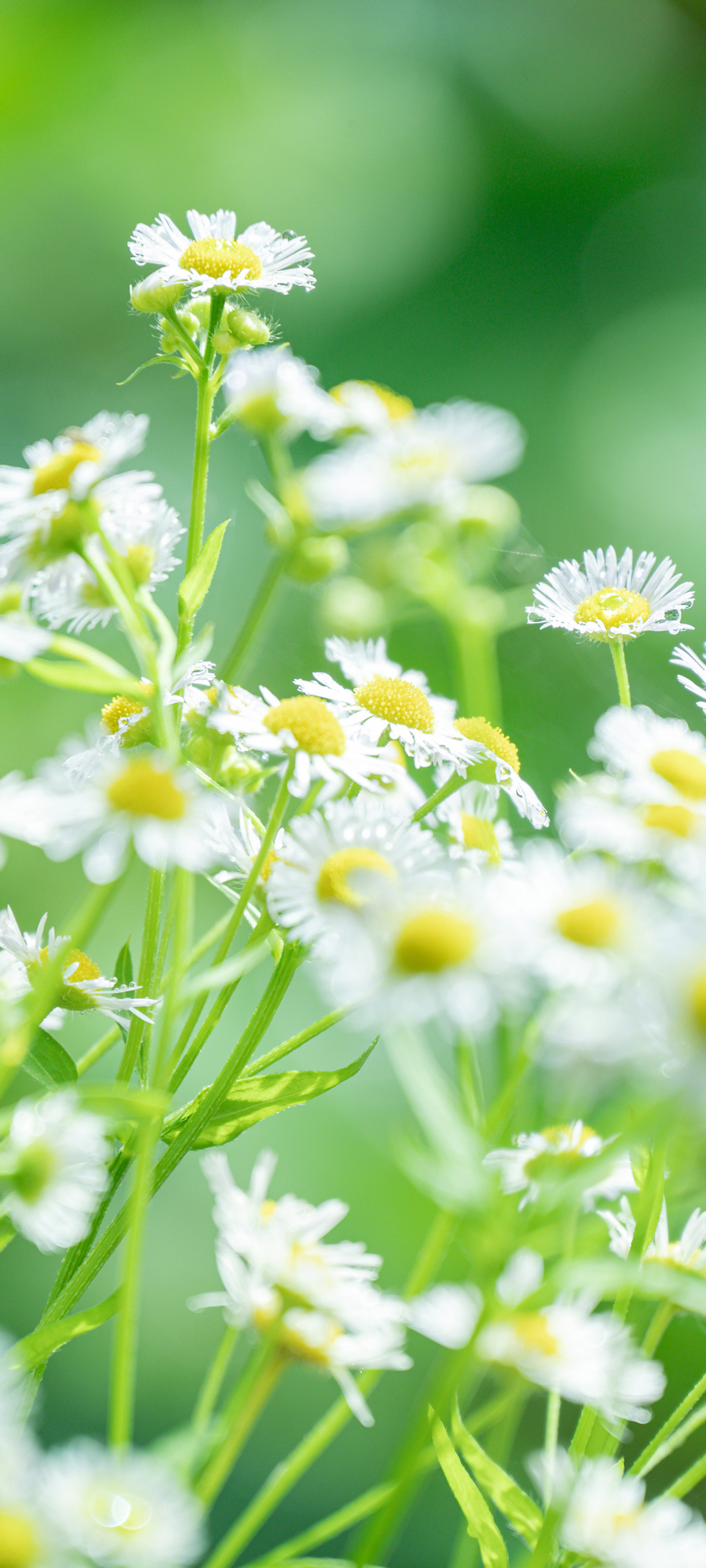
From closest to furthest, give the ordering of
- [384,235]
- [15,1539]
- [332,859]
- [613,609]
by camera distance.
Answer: [15,1539] < [332,859] < [613,609] < [384,235]

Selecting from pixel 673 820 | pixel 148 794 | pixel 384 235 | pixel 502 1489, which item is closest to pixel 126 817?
pixel 148 794

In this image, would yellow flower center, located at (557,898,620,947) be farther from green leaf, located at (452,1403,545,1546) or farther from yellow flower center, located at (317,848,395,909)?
green leaf, located at (452,1403,545,1546)

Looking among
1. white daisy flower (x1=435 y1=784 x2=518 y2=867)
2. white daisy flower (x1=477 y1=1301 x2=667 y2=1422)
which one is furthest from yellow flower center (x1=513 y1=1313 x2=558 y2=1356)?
white daisy flower (x1=435 y1=784 x2=518 y2=867)

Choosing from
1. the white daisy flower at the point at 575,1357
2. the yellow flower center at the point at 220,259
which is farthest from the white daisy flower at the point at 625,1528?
the yellow flower center at the point at 220,259

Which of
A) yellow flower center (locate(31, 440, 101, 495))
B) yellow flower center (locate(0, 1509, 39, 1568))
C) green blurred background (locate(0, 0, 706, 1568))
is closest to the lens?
yellow flower center (locate(0, 1509, 39, 1568))

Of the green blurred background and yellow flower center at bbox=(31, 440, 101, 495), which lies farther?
the green blurred background

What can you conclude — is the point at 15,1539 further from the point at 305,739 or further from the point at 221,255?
the point at 221,255

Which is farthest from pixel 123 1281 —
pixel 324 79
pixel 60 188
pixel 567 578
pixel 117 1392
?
pixel 324 79

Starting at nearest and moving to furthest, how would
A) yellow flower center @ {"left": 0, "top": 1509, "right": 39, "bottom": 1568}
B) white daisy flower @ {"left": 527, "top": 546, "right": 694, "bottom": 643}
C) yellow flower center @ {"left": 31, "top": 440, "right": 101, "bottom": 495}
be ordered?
yellow flower center @ {"left": 0, "top": 1509, "right": 39, "bottom": 1568}, yellow flower center @ {"left": 31, "top": 440, "right": 101, "bottom": 495}, white daisy flower @ {"left": 527, "top": 546, "right": 694, "bottom": 643}
